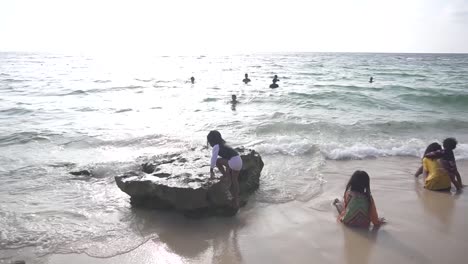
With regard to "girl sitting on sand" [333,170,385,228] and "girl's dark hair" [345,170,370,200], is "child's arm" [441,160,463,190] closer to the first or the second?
"girl sitting on sand" [333,170,385,228]

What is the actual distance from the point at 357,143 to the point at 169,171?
6.66m

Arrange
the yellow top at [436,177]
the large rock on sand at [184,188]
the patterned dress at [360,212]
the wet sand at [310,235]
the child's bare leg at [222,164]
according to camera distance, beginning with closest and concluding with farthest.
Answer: the wet sand at [310,235], the patterned dress at [360,212], the large rock on sand at [184,188], the child's bare leg at [222,164], the yellow top at [436,177]

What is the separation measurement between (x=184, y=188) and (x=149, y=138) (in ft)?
22.6

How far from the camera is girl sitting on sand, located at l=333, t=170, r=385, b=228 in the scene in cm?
569

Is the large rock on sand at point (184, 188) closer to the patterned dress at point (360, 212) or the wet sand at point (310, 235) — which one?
the wet sand at point (310, 235)

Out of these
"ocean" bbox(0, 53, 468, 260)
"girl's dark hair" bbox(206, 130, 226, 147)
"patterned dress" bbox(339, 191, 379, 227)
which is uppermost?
"girl's dark hair" bbox(206, 130, 226, 147)

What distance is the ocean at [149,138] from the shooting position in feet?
19.9

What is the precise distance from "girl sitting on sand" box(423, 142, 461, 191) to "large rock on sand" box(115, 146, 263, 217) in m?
3.55

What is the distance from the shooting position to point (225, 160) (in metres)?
6.24

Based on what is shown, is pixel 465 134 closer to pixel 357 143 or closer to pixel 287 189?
pixel 357 143

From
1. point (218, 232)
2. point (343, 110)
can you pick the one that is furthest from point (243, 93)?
point (218, 232)

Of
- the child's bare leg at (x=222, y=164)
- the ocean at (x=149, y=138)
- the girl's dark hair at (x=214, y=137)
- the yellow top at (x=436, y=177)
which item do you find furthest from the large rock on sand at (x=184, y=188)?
the yellow top at (x=436, y=177)

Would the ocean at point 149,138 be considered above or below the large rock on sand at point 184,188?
below

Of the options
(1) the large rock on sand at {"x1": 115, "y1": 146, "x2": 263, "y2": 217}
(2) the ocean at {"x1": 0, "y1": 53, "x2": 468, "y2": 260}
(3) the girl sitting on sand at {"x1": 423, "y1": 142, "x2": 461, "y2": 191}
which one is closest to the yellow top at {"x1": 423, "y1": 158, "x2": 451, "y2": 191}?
(3) the girl sitting on sand at {"x1": 423, "y1": 142, "x2": 461, "y2": 191}
